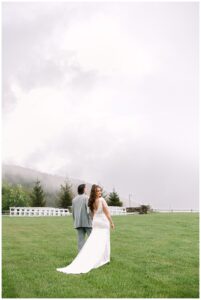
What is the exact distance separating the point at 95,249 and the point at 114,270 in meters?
1.09

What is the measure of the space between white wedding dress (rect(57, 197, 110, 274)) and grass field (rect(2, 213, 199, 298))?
237 millimetres

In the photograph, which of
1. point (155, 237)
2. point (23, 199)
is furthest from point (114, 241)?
point (23, 199)

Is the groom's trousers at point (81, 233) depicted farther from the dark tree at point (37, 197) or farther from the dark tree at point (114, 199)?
the dark tree at point (37, 197)

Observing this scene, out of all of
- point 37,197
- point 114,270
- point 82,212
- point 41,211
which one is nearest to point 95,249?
point 114,270

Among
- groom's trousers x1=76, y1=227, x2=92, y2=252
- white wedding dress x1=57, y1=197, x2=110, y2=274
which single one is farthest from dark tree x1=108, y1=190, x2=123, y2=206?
white wedding dress x1=57, y1=197, x2=110, y2=274

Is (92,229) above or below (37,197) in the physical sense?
above

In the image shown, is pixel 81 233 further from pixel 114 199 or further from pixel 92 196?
pixel 114 199

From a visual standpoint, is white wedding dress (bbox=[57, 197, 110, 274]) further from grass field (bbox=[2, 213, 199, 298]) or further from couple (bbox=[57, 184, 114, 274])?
grass field (bbox=[2, 213, 199, 298])

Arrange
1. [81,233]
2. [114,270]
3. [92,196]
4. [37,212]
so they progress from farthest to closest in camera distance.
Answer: [37,212]
[81,233]
[92,196]
[114,270]

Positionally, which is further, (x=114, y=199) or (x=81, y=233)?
(x=114, y=199)

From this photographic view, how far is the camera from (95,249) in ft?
40.5

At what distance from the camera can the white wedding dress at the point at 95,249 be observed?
1169 cm

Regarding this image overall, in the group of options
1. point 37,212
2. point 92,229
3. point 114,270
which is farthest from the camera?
point 37,212

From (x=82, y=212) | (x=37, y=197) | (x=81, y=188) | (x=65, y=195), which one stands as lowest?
(x=37, y=197)
